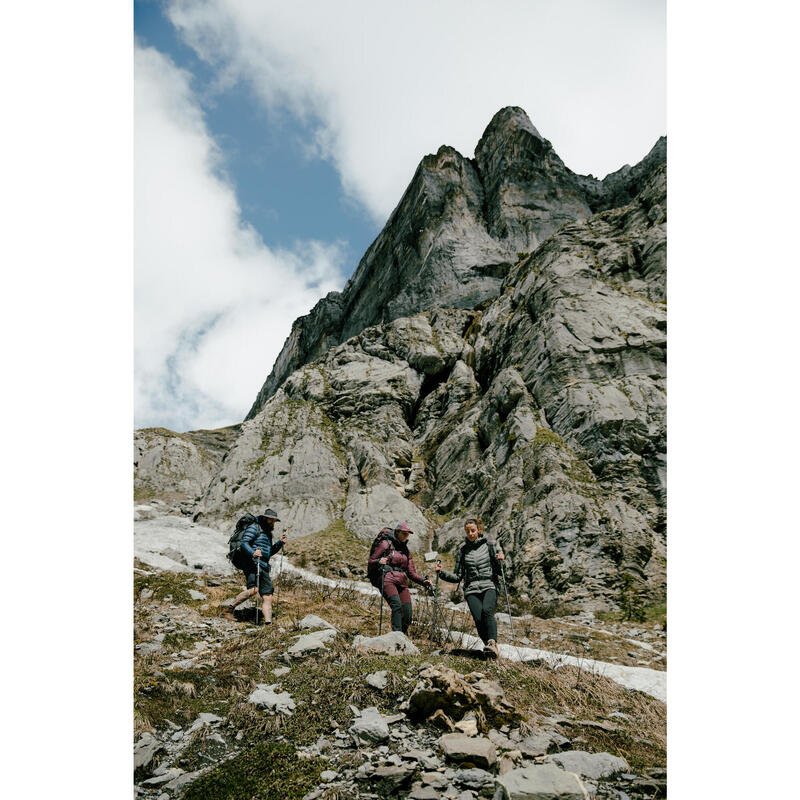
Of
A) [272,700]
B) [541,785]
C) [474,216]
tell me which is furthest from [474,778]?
[474,216]

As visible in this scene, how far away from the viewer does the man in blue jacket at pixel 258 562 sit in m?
10.8

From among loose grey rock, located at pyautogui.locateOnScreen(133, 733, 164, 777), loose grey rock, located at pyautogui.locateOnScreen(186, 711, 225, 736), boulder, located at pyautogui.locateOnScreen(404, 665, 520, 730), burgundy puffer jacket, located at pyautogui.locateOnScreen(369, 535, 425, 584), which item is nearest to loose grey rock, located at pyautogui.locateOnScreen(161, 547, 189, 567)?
burgundy puffer jacket, located at pyautogui.locateOnScreen(369, 535, 425, 584)

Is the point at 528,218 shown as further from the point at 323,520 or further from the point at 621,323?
the point at 323,520

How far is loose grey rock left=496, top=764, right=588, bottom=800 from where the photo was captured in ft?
10.9

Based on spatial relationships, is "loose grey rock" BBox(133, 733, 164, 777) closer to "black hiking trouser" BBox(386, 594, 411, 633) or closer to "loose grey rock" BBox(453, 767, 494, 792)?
"loose grey rock" BBox(453, 767, 494, 792)

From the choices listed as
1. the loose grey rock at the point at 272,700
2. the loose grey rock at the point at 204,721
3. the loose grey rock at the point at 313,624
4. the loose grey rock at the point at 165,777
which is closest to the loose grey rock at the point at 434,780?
the loose grey rock at the point at 272,700

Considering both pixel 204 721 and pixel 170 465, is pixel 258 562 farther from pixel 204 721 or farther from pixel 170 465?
pixel 170 465

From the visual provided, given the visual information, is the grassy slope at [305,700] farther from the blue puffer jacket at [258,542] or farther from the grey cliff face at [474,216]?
the grey cliff face at [474,216]

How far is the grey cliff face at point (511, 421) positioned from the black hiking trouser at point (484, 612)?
33.7 feet

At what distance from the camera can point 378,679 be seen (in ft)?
20.1

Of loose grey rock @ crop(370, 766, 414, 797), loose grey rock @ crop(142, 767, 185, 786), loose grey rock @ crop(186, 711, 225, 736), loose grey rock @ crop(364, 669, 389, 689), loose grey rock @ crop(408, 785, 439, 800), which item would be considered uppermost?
loose grey rock @ crop(408, 785, 439, 800)

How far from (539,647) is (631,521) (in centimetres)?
1090

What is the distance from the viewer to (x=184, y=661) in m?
7.41

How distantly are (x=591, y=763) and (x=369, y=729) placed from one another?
2.12 meters
